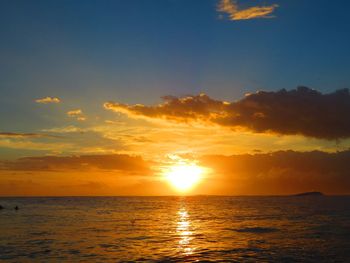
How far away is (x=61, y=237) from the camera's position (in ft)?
188

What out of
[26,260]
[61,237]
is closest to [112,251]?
[26,260]

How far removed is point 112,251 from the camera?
4472 cm

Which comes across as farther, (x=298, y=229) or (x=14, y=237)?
(x=298, y=229)

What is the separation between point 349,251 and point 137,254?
78.5 feet

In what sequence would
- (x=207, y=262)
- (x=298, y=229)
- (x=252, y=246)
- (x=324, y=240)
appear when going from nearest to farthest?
1. (x=207, y=262)
2. (x=252, y=246)
3. (x=324, y=240)
4. (x=298, y=229)

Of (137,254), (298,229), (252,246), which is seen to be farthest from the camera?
(298,229)

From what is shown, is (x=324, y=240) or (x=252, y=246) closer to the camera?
(x=252, y=246)

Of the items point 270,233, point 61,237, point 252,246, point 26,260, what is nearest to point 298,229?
point 270,233

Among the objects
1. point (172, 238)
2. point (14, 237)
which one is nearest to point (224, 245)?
point (172, 238)

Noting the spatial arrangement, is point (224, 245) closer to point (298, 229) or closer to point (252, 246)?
point (252, 246)

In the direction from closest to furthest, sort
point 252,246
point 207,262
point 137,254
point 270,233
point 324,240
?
point 207,262
point 137,254
point 252,246
point 324,240
point 270,233

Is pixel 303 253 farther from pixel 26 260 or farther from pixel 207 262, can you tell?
pixel 26 260

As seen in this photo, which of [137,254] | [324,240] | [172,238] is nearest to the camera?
[137,254]

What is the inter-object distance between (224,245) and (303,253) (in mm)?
10470
